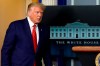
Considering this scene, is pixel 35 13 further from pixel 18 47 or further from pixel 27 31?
pixel 18 47

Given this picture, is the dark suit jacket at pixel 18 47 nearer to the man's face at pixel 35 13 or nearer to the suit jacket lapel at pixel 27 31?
the suit jacket lapel at pixel 27 31

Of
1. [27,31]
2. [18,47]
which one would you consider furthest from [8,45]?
[27,31]

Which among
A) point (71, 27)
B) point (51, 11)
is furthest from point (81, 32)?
point (51, 11)

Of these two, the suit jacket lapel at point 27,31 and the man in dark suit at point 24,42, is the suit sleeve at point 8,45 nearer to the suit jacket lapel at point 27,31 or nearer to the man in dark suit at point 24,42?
the man in dark suit at point 24,42

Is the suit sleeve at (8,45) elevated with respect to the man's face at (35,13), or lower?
lower

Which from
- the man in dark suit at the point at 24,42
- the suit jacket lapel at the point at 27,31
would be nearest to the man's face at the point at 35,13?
the man in dark suit at the point at 24,42

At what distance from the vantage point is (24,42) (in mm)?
2561

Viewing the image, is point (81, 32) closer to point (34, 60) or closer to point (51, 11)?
point (51, 11)

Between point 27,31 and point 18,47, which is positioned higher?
point 27,31

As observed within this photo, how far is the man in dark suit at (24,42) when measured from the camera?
2531mm

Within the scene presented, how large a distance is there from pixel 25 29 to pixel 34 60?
0.96ft

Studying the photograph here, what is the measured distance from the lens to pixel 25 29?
102 inches

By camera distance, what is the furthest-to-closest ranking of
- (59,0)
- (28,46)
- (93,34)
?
(59,0)
(93,34)
(28,46)

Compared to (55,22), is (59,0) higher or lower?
higher
